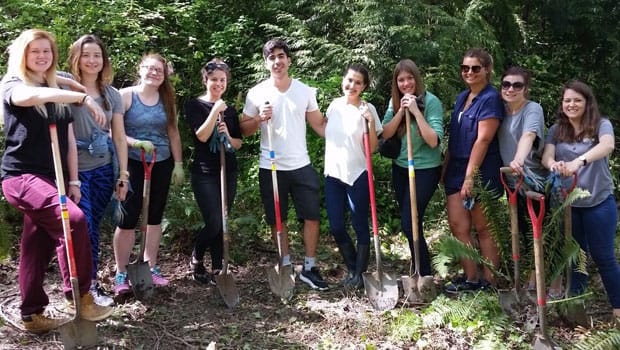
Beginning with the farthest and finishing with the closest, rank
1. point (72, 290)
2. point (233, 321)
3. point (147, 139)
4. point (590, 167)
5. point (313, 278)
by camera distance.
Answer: point (313, 278)
point (147, 139)
point (233, 321)
point (590, 167)
point (72, 290)

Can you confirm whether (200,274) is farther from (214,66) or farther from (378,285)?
(214,66)

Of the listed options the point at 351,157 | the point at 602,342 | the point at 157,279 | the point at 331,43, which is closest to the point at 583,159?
the point at 602,342

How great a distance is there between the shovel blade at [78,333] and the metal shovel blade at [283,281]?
5.34ft

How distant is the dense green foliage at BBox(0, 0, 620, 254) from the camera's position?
697cm

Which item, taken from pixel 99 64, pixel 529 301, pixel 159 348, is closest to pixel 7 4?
pixel 99 64

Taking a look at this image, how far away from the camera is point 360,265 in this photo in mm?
4945

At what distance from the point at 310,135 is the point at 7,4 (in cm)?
432

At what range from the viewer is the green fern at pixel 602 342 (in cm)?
352

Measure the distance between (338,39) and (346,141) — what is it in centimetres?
370

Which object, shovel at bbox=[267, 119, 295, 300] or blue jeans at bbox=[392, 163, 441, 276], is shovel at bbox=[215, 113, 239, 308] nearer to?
shovel at bbox=[267, 119, 295, 300]

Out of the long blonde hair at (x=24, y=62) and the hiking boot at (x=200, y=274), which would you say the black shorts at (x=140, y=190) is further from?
the long blonde hair at (x=24, y=62)

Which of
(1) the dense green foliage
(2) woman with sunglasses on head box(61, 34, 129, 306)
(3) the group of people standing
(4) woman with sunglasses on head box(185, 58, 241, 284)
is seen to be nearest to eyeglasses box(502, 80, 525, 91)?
(3) the group of people standing

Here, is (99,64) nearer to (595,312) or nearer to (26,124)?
(26,124)

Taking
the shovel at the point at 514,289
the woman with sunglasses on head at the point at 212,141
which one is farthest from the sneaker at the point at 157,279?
the shovel at the point at 514,289
